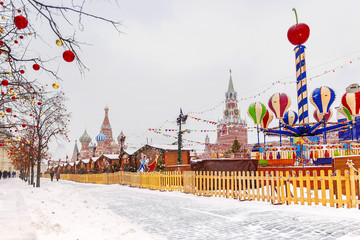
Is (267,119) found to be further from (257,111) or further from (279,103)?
(279,103)

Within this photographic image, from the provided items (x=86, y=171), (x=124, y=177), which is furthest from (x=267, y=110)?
(x=86, y=171)

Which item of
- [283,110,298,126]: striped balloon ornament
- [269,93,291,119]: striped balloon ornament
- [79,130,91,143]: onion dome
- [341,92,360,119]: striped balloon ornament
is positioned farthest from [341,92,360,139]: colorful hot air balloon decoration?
[79,130,91,143]: onion dome

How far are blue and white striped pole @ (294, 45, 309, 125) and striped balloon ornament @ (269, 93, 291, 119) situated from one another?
1627mm

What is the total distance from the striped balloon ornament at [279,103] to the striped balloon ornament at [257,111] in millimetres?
975

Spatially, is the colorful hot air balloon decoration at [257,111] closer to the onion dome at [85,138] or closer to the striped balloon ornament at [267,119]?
the striped balloon ornament at [267,119]

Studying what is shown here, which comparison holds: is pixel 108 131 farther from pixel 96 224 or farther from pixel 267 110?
pixel 96 224

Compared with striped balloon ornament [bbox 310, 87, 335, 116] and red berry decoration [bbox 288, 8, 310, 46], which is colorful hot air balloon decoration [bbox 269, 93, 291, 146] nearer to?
striped balloon ornament [bbox 310, 87, 335, 116]

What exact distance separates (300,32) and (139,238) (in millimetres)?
19086

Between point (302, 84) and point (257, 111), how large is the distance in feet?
13.9

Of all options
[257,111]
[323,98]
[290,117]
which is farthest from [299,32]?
[290,117]


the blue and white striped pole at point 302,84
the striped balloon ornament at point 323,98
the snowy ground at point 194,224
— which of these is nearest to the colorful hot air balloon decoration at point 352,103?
the striped balloon ornament at point 323,98

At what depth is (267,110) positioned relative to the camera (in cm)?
2370

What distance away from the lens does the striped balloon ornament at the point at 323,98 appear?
19.5 meters

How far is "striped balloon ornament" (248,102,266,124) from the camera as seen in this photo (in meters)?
22.9
